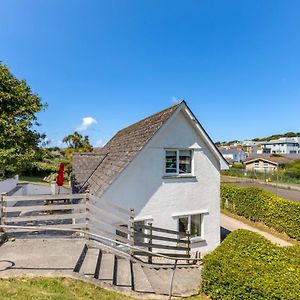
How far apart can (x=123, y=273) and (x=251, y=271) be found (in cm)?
379

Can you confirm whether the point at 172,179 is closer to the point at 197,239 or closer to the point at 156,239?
the point at 197,239

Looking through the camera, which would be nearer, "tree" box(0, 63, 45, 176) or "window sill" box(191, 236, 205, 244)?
"tree" box(0, 63, 45, 176)

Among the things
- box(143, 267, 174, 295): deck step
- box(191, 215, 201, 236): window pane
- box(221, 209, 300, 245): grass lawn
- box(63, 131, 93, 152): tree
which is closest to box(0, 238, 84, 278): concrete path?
box(143, 267, 174, 295): deck step

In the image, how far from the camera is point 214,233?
1501cm

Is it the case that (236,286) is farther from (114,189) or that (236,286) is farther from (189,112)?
(189,112)

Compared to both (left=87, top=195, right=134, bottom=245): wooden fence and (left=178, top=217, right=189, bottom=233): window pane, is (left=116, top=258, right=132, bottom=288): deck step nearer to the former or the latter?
(left=87, top=195, right=134, bottom=245): wooden fence

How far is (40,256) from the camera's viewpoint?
7.64 m

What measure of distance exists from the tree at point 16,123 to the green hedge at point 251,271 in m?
7.77

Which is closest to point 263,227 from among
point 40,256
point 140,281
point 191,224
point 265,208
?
point 265,208

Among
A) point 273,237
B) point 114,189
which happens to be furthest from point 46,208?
point 273,237

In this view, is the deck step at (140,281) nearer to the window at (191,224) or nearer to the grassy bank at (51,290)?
the grassy bank at (51,290)

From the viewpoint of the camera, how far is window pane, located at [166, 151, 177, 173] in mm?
14141

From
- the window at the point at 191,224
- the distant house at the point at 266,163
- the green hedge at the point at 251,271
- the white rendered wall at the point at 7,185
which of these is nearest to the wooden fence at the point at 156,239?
the window at the point at 191,224

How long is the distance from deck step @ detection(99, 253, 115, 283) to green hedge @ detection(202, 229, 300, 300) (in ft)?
9.71
